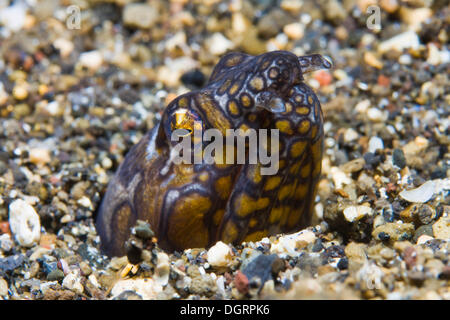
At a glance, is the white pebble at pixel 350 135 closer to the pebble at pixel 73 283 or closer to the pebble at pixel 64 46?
the pebble at pixel 73 283

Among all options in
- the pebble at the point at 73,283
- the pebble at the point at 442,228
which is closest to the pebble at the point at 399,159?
the pebble at the point at 442,228

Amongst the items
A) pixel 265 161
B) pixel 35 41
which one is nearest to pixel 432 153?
pixel 265 161

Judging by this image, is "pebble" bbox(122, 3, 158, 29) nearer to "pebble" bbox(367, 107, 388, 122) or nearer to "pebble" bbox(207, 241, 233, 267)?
"pebble" bbox(367, 107, 388, 122)

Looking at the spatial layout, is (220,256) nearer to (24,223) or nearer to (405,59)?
(24,223)

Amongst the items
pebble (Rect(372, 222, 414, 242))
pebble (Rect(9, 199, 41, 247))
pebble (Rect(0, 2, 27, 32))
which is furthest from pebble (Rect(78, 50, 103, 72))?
pebble (Rect(372, 222, 414, 242))

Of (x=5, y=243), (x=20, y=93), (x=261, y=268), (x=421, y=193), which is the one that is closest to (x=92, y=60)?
(x=20, y=93)
